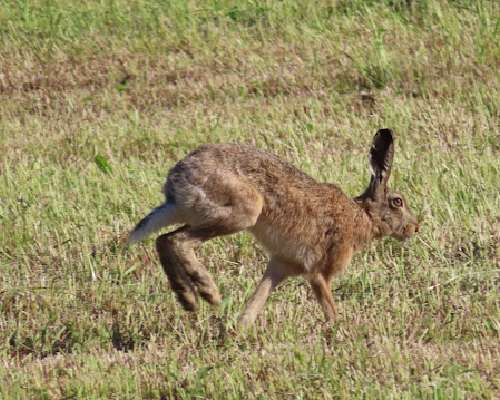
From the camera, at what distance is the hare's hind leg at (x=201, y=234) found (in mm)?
6504

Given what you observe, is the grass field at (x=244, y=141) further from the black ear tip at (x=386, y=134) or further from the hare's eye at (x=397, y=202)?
the black ear tip at (x=386, y=134)

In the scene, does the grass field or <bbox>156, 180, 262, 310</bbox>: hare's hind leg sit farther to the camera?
<bbox>156, 180, 262, 310</bbox>: hare's hind leg

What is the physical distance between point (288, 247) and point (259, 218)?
0.24 meters

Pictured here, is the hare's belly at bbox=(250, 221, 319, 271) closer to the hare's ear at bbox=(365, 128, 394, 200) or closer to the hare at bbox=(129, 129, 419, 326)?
the hare at bbox=(129, 129, 419, 326)

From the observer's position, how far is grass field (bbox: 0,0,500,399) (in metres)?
5.82

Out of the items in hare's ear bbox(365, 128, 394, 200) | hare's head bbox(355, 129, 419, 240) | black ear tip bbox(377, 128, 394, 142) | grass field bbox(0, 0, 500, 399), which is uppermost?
black ear tip bbox(377, 128, 394, 142)

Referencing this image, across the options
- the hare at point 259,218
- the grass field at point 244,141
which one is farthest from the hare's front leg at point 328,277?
the grass field at point 244,141

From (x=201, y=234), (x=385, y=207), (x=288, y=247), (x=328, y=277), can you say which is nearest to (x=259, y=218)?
(x=288, y=247)

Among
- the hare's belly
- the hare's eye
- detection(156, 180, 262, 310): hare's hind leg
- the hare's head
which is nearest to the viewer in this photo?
detection(156, 180, 262, 310): hare's hind leg

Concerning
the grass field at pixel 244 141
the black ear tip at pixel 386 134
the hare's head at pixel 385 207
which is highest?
the black ear tip at pixel 386 134

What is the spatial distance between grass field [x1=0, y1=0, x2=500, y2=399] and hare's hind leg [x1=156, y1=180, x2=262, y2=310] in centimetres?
17

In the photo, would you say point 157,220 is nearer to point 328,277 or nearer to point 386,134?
point 328,277

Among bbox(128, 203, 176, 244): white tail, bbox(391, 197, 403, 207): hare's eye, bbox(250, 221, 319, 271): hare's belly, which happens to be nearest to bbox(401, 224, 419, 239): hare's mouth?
bbox(391, 197, 403, 207): hare's eye

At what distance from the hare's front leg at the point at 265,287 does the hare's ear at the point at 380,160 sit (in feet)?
2.68
